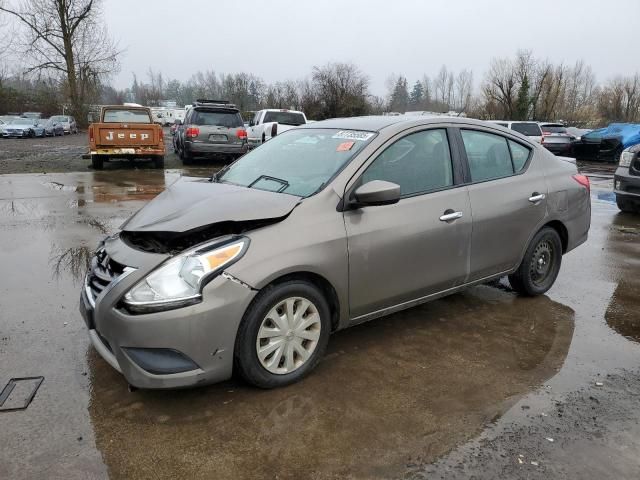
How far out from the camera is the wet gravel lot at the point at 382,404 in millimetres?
2561

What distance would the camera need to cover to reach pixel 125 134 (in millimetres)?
14547

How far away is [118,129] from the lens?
14.4 metres

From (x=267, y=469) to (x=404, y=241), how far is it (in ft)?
5.85

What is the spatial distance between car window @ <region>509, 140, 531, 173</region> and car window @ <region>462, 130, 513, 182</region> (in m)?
0.06

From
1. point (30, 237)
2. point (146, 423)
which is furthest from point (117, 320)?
point (30, 237)

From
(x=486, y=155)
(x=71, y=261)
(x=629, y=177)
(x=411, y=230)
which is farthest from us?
(x=629, y=177)

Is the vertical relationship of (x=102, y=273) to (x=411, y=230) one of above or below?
below

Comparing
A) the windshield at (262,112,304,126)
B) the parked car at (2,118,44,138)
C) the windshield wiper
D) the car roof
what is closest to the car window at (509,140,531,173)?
the car roof

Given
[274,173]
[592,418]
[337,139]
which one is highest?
[337,139]

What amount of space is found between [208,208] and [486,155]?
8.09 feet

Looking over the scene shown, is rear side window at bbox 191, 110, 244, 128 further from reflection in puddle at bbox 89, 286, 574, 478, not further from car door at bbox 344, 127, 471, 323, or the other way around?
reflection in puddle at bbox 89, 286, 574, 478

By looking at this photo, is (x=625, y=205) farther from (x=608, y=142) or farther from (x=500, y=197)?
(x=608, y=142)

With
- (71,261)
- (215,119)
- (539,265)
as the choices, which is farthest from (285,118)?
(539,265)

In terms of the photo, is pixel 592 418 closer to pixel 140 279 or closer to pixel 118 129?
pixel 140 279
